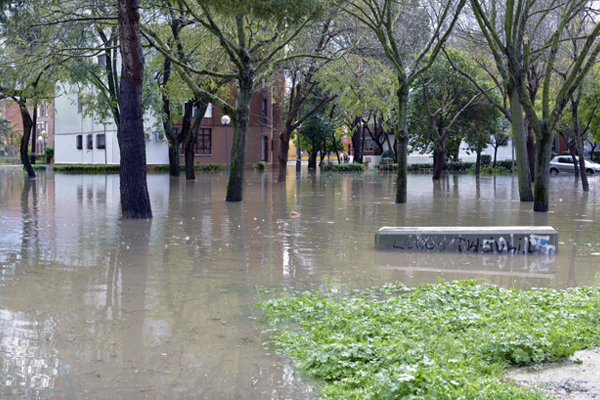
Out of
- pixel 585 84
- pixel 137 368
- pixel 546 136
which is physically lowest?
pixel 137 368

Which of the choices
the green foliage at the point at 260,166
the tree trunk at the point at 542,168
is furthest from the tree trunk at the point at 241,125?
the green foliage at the point at 260,166

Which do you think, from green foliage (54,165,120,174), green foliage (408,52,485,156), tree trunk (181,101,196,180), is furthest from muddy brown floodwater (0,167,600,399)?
green foliage (54,165,120,174)

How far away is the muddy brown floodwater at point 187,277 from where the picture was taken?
4727 mm

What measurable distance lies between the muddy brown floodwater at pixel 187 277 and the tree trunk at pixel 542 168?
1.76ft

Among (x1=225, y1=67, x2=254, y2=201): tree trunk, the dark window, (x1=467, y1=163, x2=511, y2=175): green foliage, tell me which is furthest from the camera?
the dark window

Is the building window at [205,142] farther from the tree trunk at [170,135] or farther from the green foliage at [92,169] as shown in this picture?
the tree trunk at [170,135]

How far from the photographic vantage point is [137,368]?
4855mm

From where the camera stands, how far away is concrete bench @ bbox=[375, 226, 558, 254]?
32.8 ft

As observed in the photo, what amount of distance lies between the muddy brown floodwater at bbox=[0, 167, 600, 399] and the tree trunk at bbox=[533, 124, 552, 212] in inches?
21.1

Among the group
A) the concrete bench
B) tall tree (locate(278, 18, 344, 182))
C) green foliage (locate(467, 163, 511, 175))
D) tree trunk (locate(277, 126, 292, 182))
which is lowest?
the concrete bench

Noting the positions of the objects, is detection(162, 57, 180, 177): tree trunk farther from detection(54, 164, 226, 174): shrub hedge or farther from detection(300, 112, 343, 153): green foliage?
detection(300, 112, 343, 153): green foliage

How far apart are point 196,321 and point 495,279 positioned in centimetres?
409

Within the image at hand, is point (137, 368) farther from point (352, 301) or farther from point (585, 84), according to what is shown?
point (585, 84)

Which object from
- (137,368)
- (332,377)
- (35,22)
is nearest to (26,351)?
(137,368)
